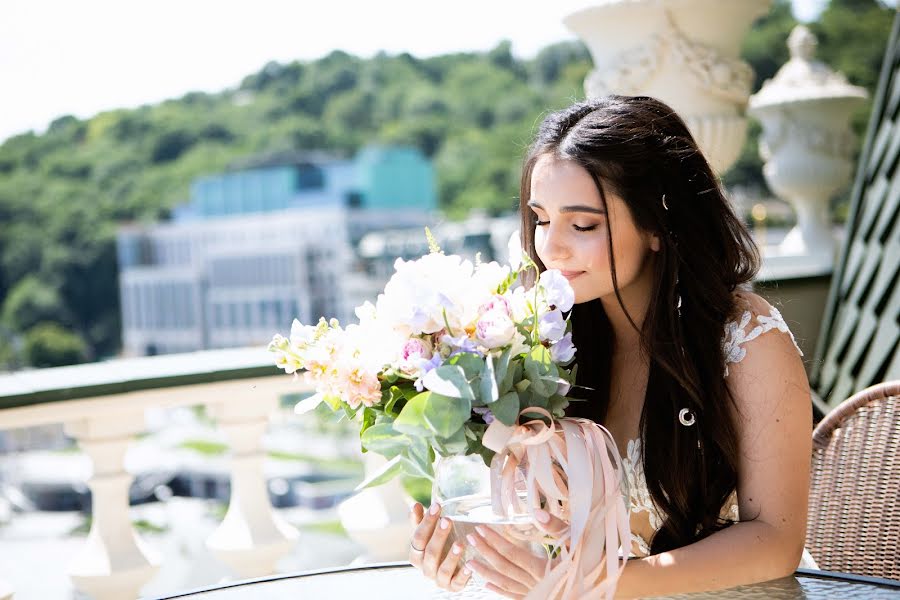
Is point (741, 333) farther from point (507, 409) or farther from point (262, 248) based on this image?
point (262, 248)

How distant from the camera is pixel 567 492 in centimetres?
104

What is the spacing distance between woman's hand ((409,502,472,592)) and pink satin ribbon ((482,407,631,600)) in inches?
3.0

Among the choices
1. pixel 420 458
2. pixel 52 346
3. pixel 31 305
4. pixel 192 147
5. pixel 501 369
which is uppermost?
pixel 192 147

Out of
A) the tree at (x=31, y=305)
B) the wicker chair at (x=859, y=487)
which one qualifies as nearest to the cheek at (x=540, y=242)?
the wicker chair at (x=859, y=487)

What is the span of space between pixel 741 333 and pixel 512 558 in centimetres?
54

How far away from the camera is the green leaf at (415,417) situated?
0.98 m

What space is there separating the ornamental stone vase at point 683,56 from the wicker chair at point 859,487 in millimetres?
1568

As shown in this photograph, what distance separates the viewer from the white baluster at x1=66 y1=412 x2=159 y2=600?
208cm

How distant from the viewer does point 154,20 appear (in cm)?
4947

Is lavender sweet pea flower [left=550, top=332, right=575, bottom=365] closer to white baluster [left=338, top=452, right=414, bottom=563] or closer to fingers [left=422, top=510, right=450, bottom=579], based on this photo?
fingers [left=422, top=510, right=450, bottom=579]

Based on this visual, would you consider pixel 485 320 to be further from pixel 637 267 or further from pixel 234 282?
pixel 234 282

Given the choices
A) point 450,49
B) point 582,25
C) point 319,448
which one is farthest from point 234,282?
point 582,25

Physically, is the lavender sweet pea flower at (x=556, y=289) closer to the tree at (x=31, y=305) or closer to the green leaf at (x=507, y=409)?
the green leaf at (x=507, y=409)

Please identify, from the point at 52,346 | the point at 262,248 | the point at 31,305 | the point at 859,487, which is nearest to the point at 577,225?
the point at 859,487
